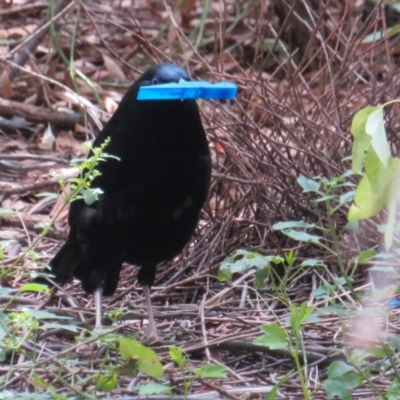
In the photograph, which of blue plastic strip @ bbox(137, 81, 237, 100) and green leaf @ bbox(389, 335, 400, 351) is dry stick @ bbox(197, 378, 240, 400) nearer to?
green leaf @ bbox(389, 335, 400, 351)

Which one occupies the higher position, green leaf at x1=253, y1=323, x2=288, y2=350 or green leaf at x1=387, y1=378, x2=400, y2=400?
green leaf at x1=253, y1=323, x2=288, y2=350

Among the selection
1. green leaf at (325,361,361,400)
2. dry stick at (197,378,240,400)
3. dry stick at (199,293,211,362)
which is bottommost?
dry stick at (199,293,211,362)

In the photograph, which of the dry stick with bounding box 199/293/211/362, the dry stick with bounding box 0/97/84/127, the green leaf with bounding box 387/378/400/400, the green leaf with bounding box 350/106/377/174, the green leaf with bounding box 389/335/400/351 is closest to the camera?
the green leaf with bounding box 350/106/377/174

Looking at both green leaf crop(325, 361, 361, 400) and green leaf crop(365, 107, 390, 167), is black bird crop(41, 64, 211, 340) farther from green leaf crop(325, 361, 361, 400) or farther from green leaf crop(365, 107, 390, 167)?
green leaf crop(365, 107, 390, 167)

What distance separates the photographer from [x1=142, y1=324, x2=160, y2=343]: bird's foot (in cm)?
333

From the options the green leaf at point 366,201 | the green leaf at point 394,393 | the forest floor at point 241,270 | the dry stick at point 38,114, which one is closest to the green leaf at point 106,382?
the forest floor at point 241,270

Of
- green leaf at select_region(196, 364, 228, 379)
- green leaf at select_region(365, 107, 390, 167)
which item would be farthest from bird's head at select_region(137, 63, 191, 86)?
green leaf at select_region(365, 107, 390, 167)

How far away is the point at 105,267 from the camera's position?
3.65 m

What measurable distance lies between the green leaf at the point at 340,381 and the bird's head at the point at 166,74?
1258 mm

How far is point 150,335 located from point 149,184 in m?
0.54

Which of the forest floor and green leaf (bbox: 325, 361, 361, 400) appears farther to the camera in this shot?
the forest floor

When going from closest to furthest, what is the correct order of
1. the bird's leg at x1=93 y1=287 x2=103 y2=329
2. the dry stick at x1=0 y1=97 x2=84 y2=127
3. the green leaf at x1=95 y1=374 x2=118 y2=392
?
the green leaf at x1=95 y1=374 x2=118 y2=392
the bird's leg at x1=93 y1=287 x2=103 y2=329
the dry stick at x1=0 y1=97 x2=84 y2=127

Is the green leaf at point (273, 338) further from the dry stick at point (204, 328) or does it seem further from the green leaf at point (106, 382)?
the dry stick at point (204, 328)

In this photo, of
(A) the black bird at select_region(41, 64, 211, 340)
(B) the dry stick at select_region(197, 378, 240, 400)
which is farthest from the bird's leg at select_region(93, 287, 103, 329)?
(B) the dry stick at select_region(197, 378, 240, 400)
